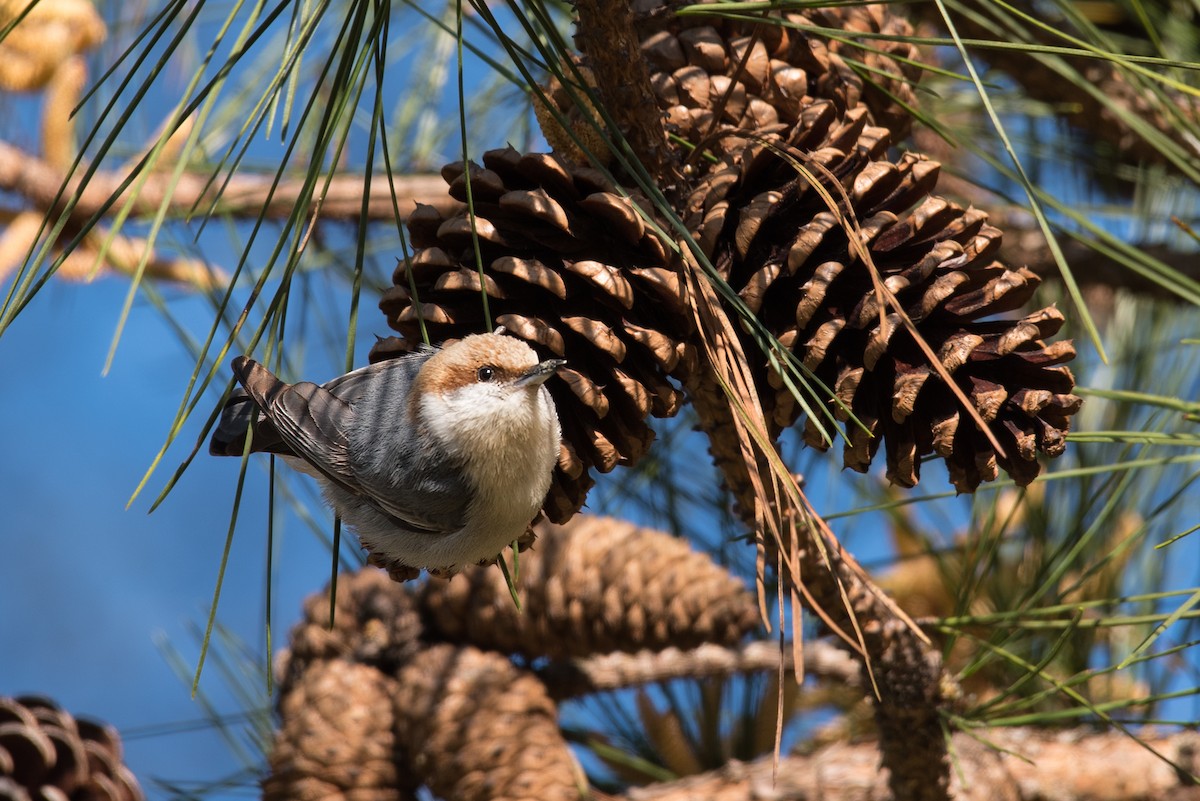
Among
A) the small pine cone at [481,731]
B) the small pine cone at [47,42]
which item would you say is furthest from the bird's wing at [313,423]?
the small pine cone at [47,42]

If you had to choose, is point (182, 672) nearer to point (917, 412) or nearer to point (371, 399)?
point (371, 399)

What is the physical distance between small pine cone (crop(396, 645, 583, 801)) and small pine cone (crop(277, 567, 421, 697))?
0.15 ft

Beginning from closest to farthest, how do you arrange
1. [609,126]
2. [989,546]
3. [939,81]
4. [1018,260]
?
[609,126], [989,546], [1018,260], [939,81]

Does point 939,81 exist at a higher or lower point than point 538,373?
higher

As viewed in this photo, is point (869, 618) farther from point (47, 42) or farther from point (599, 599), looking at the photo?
point (47, 42)

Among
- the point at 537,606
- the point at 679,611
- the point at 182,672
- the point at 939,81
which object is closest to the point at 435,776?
the point at 537,606

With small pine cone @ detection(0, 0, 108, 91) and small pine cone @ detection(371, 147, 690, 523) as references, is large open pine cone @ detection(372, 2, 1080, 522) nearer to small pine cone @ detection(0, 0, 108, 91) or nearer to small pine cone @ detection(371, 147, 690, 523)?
small pine cone @ detection(371, 147, 690, 523)

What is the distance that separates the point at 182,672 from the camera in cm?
155

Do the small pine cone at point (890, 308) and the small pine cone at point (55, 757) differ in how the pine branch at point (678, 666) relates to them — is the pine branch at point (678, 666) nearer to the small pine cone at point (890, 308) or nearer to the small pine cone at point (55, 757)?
the small pine cone at point (55, 757)

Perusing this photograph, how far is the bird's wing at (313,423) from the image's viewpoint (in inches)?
30.9

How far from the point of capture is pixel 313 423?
786 millimetres

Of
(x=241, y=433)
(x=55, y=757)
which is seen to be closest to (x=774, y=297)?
(x=241, y=433)

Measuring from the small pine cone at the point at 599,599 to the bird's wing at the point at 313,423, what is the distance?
0.59 metres

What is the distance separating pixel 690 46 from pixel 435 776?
85 centimetres
